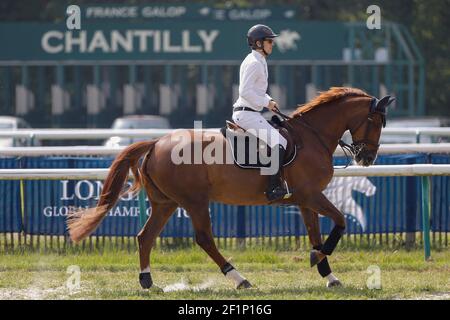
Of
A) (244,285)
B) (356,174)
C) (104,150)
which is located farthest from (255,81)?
(104,150)

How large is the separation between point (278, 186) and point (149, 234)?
4.42 feet

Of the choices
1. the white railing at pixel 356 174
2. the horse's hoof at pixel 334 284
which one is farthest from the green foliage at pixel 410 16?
the horse's hoof at pixel 334 284

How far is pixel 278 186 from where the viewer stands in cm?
1039

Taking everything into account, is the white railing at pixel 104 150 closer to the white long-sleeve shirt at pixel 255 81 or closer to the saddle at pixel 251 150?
the saddle at pixel 251 150

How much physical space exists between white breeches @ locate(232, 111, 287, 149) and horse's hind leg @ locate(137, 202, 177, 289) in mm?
1068

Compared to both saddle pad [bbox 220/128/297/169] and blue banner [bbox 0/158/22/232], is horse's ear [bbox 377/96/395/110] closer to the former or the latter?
saddle pad [bbox 220/128/297/169]

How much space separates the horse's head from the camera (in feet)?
35.3

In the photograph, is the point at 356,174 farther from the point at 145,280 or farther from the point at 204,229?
the point at 145,280

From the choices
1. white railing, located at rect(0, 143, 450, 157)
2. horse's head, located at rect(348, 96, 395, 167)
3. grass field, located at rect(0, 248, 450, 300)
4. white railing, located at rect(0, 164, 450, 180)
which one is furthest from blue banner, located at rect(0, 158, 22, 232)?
horse's head, located at rect(348, 96, 395, 167)

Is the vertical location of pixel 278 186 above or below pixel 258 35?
below

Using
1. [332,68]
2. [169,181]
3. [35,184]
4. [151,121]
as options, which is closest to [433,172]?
[169,181]

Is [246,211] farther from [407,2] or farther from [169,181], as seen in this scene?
[407,2]

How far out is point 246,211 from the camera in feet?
43.4

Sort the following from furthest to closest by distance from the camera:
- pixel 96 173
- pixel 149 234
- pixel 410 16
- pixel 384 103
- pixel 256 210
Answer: pixel 410 16 < pixel 256 210 < pixel 96 173 < pixel 384 103 < pixel 149 234
